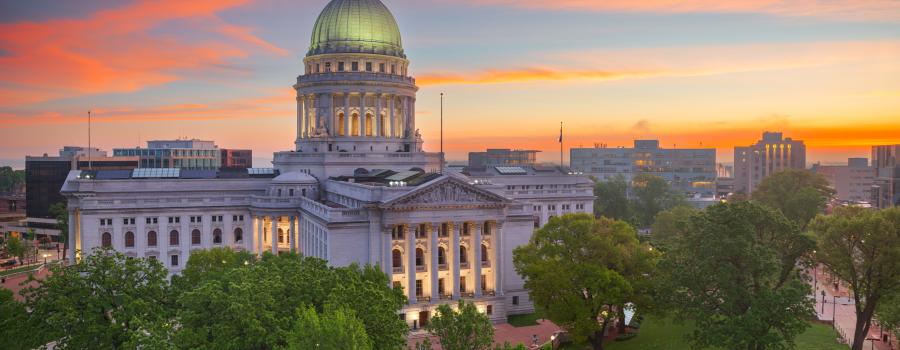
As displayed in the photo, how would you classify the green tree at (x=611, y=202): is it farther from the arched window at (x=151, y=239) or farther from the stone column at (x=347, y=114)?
the arched window at (x=151, y=239)

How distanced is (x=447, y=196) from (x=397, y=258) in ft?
28.4

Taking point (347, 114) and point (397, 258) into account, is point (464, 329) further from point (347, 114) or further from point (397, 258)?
point (347, 114)

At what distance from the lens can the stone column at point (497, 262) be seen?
77.2 m

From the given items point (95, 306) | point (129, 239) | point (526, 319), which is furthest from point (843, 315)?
point (129, 239)

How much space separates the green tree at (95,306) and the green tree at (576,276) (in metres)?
33.0

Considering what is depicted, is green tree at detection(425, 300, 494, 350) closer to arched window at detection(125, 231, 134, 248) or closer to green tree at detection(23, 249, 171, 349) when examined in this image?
green tree at detection(23, 249, 171, 349)

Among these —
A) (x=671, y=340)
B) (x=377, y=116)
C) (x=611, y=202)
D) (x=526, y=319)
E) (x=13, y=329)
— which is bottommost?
(x=526, y=319)

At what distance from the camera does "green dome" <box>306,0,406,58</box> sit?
358 ft

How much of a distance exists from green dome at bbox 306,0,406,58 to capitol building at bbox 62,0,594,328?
8.9 inches

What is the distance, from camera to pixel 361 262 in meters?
73.5

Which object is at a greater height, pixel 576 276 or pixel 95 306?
pixel 95 306

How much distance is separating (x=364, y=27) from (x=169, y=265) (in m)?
46.6

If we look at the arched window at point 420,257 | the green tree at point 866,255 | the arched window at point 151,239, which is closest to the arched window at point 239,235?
the arched window at point 151,239

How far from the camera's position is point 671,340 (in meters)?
66.4
